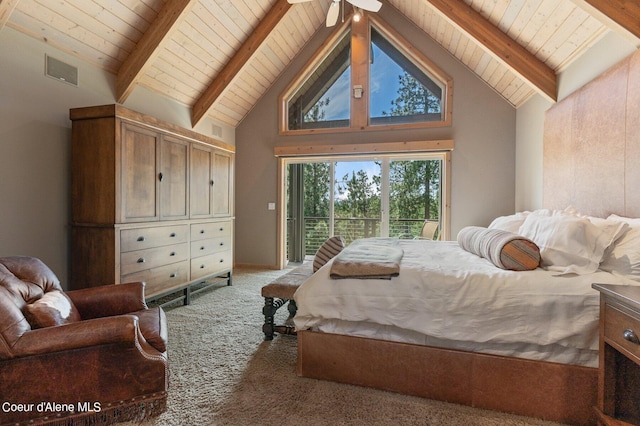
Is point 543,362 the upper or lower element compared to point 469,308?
lower

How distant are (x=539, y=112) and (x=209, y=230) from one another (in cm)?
422

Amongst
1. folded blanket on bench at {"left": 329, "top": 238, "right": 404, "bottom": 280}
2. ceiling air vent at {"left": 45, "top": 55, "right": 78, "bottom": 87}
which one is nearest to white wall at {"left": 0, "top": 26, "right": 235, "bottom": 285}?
ceiling air vent at {"left": 45, "top": 55, "right": 78, "bottom": 87}

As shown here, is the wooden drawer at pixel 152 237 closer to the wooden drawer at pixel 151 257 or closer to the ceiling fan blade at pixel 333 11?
the wooden drawer at pixel 151 257

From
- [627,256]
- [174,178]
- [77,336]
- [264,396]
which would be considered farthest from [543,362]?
[174,178]

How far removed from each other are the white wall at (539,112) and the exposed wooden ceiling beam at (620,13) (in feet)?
0.44

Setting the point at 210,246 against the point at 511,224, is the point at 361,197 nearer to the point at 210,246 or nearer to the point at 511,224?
the point at 210,246

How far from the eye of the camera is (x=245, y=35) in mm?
3980

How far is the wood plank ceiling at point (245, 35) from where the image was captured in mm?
2512

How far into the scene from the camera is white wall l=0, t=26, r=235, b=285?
2.43 meters

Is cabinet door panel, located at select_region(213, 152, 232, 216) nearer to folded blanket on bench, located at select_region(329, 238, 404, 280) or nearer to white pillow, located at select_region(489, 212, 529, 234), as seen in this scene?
folded blanket on bench, located at select_region(329, 238, 404, 280)

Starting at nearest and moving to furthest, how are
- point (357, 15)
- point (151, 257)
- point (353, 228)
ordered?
1. point (151, 257)
2. point (357, 15)
3. point (353, 228)

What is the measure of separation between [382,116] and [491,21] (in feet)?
6.12

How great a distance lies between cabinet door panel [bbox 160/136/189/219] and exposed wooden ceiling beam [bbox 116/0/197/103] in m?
0.79

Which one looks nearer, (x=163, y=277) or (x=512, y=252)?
(x=512, y=252)
